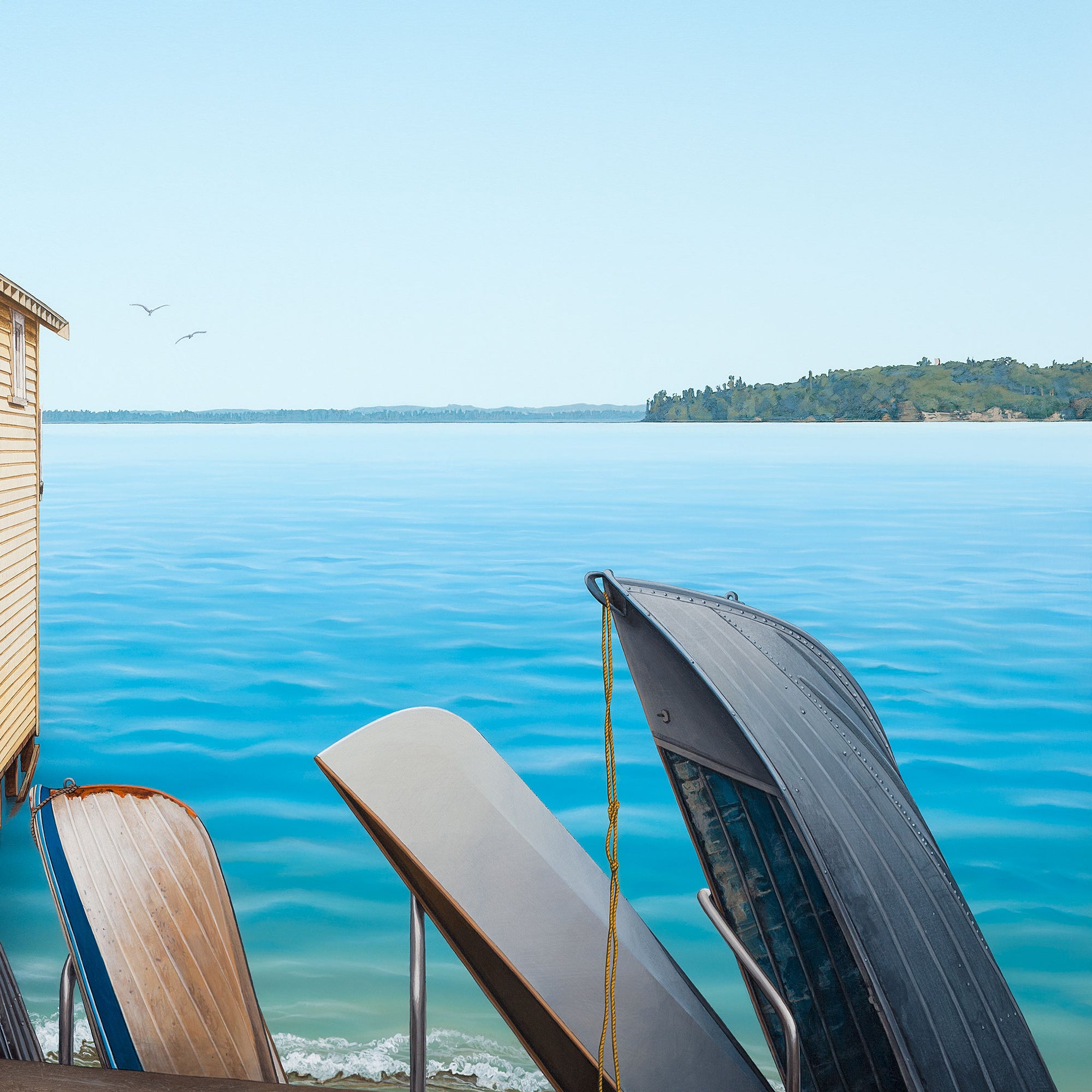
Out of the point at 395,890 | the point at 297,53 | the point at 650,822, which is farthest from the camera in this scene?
the point at 297,53

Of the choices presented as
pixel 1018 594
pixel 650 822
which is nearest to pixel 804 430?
pixel 1018 594

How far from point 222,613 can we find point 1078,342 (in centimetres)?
11877

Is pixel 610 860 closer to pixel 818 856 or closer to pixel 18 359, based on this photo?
pixel 818 856

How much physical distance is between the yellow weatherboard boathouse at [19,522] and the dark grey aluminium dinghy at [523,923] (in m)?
3.95

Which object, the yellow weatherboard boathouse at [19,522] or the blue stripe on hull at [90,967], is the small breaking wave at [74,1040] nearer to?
the blue stripe on hull at [90,967]

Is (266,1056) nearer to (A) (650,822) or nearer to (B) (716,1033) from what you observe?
(B) (716,1033)

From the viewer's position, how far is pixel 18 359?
5949 millimetres

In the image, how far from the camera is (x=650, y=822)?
8.80m

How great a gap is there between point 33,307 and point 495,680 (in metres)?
8.35

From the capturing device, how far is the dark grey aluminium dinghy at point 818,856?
2285 millimetres

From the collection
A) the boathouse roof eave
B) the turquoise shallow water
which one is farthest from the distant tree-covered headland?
the boathouse roof eave

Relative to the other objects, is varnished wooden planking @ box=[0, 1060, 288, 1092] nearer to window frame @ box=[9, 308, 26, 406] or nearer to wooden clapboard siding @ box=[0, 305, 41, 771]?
wooden clapboard siding @ box=[0, 305, 41, 771]

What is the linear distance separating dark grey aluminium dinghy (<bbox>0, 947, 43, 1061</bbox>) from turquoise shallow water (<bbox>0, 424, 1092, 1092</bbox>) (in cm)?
208

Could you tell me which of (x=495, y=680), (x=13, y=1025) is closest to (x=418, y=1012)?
(x=13, y=1025)
